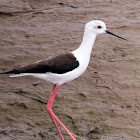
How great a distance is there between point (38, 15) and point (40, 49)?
1073 millimetres

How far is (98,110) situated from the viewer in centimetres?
411

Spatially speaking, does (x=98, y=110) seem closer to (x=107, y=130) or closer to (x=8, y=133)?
(x=107, y=130)

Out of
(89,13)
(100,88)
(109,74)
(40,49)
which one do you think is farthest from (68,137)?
(89,13)

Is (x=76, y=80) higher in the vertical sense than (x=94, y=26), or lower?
lower

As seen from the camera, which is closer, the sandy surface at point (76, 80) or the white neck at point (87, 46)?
the white neck at point (87, 46)

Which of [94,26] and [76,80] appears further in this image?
[76,80]

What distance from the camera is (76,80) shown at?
184 inches

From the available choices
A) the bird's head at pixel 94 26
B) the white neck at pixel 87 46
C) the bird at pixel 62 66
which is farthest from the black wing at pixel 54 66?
the bird's head at pixel 94 26

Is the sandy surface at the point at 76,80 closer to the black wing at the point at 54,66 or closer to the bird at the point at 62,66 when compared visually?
the bird at the point at 62,66

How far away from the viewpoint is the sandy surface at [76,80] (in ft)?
12.7

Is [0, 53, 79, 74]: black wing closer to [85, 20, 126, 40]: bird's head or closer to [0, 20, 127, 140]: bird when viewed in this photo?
[0, 20, 127, 140]: bird

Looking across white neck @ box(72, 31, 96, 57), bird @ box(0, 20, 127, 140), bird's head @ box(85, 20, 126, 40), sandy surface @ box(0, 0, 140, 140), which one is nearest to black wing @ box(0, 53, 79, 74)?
bird @ box(0, 20, 127, 140)

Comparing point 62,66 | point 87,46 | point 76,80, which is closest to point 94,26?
point 87,46

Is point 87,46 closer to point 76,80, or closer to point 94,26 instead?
point 94,26
